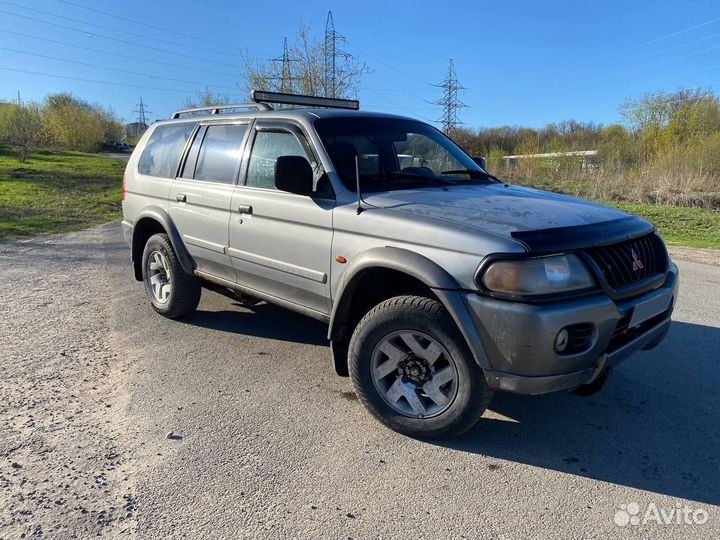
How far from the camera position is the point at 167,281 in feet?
17.5

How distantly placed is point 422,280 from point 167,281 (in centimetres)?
330

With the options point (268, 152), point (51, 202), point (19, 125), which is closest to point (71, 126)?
point (19, 125)

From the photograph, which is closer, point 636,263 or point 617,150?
point 636,263

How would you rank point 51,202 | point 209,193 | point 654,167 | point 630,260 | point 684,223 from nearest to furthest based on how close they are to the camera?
point 630,260 < point 209,193 < point 684,223 < point 51,202 < point 654,167

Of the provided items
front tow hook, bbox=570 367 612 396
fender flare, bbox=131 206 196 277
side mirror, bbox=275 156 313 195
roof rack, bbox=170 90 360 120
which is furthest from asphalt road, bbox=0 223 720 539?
roof rack, bbox=170 90 360 120

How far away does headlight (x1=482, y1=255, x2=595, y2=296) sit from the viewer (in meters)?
2.67

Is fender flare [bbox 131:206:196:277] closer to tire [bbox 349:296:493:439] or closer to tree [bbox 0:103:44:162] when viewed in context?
tire [bbox 349:296:493:439]

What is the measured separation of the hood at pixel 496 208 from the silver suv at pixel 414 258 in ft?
0.05

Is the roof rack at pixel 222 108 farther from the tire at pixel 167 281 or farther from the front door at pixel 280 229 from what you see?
the tire at pixel 167 281

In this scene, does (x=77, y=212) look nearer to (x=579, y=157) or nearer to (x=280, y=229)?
(x=280, y=229)

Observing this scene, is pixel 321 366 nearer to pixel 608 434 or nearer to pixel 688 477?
pixel 608 434

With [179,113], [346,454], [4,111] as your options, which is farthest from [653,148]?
[4,111]

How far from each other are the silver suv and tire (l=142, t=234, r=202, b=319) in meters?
0.15

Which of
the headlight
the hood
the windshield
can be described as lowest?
the headlight
